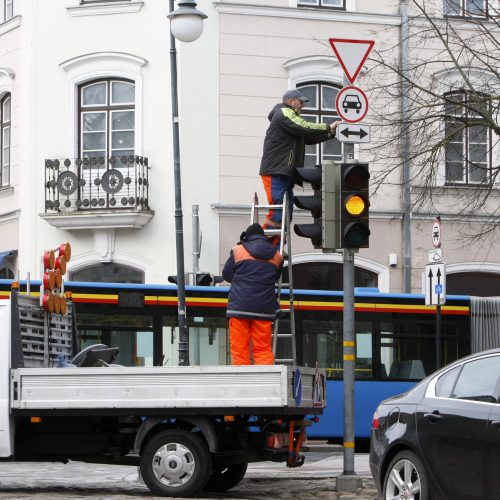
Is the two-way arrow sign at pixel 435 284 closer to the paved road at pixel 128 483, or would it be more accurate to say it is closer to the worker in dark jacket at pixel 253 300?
the paved road at pixel 128 483

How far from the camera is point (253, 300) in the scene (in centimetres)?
1430

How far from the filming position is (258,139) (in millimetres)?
29750

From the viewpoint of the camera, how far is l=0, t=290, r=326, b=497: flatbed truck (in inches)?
549

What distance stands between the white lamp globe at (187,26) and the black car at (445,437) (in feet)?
37.9

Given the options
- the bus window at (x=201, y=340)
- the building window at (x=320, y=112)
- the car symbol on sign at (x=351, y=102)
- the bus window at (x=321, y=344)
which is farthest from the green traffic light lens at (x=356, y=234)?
the building window at (x=320, y=112)

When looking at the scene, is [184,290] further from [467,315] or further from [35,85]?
[35,85]

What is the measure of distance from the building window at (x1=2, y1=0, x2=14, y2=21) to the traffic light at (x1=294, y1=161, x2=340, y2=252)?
58.2ft

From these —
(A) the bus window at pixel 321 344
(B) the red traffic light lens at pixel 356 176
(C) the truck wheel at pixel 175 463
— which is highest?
(B) the red traffic light lens at pixel 356 176

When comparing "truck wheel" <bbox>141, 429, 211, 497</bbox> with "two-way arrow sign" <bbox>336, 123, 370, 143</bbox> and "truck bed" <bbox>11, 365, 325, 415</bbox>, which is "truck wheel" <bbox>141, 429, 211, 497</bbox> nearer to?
"truck bed" <bbox>11, 365, 325, 415</bbox>

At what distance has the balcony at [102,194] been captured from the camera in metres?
28.6

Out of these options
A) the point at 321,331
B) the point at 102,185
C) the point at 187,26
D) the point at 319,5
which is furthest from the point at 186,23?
the point at 319,5

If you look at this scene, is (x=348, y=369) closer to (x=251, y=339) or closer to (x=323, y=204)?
(x=251, y=339)

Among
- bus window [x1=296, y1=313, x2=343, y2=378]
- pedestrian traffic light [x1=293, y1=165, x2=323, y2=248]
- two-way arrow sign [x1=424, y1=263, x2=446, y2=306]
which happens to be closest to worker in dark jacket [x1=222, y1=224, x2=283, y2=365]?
pedestrian traffic light [x1=293, y1=165, x2=323, y2=248]

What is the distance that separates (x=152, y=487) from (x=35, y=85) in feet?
56.4
